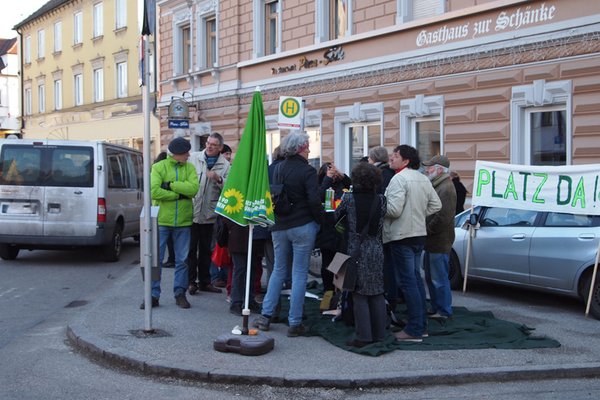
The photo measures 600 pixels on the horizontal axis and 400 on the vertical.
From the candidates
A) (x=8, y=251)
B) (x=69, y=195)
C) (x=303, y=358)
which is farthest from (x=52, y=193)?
(x=303, y=358)

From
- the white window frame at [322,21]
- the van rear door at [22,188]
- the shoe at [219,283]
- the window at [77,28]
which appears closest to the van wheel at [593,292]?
the shoe at [219,283]

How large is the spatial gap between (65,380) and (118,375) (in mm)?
418

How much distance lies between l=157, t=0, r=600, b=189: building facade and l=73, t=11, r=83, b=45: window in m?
15.9

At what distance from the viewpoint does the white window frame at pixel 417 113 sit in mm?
15495

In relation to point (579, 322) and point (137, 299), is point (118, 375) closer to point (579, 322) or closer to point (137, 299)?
point (137, 299)

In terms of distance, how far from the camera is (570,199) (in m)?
8.55

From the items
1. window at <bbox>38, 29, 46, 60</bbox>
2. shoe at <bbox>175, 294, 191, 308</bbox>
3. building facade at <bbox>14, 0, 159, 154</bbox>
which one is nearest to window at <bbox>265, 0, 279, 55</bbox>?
building facade at <bbox>14, 0, 159, 154</bbox>

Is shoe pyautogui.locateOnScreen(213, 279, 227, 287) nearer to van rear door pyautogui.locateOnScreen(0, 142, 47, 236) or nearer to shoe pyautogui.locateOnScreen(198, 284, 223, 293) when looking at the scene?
shoe pyautogui.locateOnScreen(198, 284, 223, 293)

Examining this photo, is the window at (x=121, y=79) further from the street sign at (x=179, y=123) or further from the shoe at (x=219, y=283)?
the shoe at (x=219, y=283)

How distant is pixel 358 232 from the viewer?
6.52 meters

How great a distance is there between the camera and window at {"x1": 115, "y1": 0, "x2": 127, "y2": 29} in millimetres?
32625

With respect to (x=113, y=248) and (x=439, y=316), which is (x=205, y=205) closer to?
(x=439, y=316)

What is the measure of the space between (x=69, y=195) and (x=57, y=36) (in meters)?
30.7

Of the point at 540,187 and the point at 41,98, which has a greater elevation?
the point at 41,98
